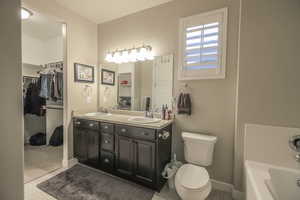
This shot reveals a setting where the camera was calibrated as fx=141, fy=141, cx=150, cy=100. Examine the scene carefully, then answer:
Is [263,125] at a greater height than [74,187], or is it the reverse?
[263,125]

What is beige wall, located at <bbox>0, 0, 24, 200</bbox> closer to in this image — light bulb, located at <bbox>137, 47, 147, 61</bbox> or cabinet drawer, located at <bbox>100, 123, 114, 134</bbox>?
cabinet drawer, located at <bbox>100, 123, 114, 134</bbox>

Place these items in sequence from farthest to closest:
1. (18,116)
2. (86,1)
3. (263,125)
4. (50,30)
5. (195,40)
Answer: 1. (50,30)
2. (86,1)
3. (195,40)
4. (263,125)
5. (18,116)

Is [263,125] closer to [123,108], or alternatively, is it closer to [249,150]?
[249,150]

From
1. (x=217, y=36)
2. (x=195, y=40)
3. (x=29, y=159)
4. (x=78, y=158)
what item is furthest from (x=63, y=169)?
(x=217, y=36)

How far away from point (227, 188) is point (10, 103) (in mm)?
2462

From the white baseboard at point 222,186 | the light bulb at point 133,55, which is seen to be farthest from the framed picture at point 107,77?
the white baseboard at point 222,186

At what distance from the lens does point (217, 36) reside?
190cm

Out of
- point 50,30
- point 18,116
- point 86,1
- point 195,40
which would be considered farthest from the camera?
point 50,30

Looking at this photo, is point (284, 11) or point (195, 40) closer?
point (284, 11)

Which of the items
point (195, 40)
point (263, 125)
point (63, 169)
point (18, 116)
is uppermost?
point (195, 40)

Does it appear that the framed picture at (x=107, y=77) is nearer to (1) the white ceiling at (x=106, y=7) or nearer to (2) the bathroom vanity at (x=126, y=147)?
(2) the bathroom vanity at (x=126, y=147)

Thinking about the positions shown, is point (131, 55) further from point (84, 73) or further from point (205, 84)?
point (205, 84)

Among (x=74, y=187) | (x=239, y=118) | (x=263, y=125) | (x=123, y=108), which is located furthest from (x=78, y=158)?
(x=263, y=125)

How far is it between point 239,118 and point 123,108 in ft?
6.27
